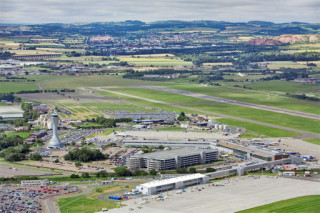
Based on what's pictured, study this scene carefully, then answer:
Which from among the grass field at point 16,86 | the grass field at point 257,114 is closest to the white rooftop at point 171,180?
the grass field at point 257,114

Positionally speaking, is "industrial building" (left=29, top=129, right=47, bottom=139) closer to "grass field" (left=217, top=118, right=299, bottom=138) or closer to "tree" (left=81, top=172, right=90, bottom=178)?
"tree" (left=81, top=172, right=90, bottom=178)

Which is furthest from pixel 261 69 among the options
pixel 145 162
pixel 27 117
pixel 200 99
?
pixel 145 162

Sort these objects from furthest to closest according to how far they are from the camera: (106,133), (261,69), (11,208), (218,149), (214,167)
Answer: (261,69)
(106,133)
(218,149)
(214,167)
(11,208)

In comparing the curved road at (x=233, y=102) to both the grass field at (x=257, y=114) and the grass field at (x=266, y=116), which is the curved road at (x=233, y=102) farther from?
the grass field at (x=257, y=114)

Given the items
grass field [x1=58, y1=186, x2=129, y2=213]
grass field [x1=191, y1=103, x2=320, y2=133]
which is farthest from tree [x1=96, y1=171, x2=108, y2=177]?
grass field [x1=191, y1=103, x2=320, y2=133]

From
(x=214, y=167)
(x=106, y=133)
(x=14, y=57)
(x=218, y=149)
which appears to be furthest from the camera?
(x=14, y=57)

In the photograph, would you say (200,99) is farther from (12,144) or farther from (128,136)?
(12,144)

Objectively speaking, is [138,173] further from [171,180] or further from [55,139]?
[55,139]

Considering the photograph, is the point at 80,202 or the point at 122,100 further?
the point at 122,100
